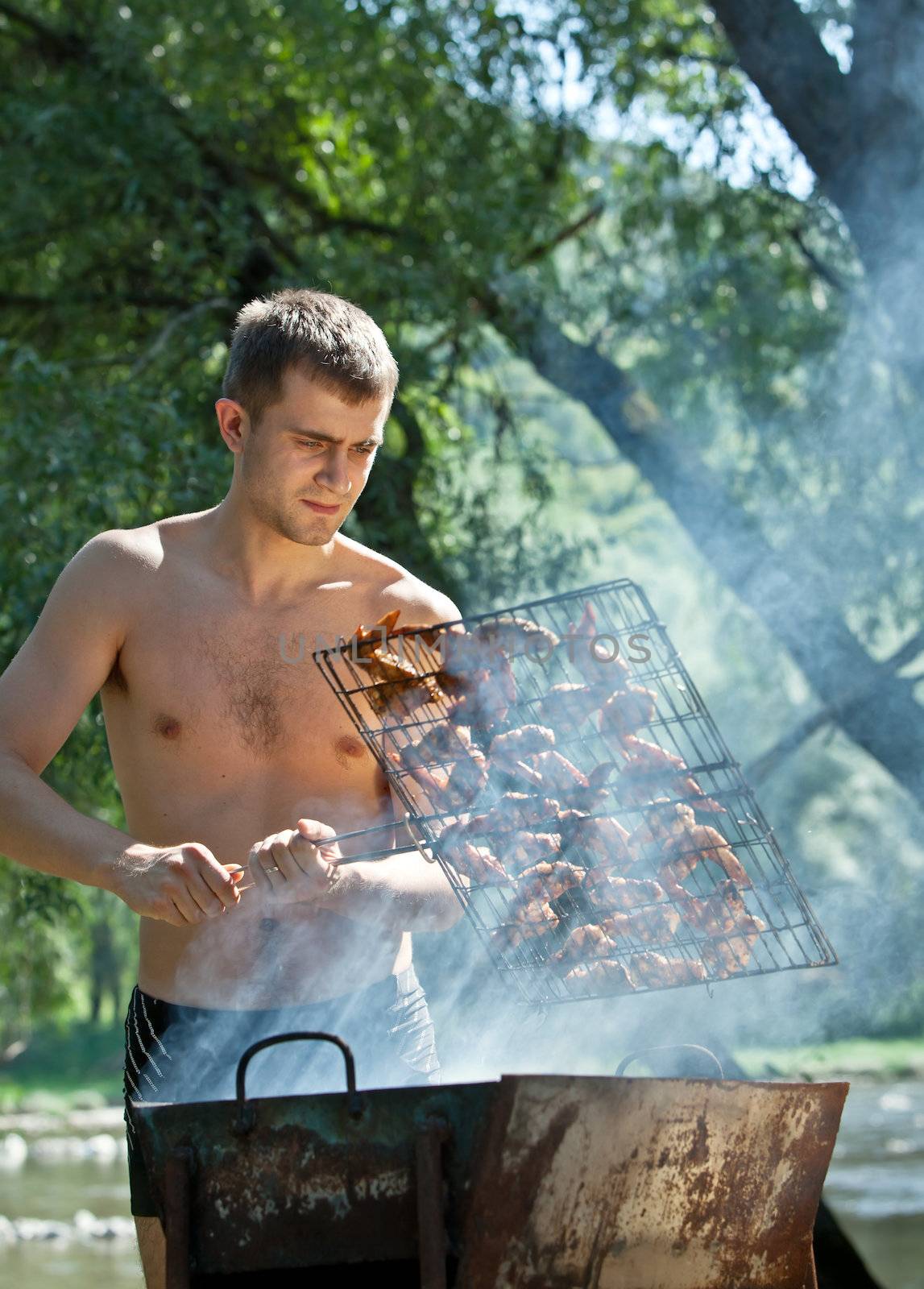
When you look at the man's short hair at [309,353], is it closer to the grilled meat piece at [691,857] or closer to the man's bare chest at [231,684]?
the man's bare chest at [231,684]

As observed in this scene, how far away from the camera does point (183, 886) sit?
2.24 metres

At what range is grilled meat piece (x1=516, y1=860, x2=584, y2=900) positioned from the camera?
241cm

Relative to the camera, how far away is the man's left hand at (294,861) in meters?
2.26

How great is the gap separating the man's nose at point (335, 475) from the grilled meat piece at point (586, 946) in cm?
91

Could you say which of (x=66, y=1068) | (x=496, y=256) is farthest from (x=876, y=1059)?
(x=496, y=256)

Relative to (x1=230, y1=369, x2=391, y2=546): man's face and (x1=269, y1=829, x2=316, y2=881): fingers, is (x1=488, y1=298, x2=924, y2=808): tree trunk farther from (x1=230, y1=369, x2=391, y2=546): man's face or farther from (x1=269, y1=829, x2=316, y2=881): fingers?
(x1=269, y1=829, x2=316, y2=881): fingers

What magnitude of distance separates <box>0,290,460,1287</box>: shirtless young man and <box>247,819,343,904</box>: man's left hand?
221 mm

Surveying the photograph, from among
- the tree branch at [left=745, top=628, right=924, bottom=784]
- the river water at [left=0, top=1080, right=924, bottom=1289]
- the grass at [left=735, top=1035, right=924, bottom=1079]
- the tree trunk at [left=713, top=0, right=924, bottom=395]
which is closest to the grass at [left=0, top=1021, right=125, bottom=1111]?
the river water at [left=0, top=1080, right=924, bottom=1289]

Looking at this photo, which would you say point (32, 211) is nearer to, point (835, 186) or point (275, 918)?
point (835, 186)

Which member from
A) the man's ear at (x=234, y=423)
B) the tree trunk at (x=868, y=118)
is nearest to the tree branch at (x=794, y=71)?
the tree trunk at (x=868, y=118)

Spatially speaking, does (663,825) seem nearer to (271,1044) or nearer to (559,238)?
(271,1044)

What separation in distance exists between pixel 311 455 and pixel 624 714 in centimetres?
77

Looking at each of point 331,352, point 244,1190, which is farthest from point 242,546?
point 244,1190

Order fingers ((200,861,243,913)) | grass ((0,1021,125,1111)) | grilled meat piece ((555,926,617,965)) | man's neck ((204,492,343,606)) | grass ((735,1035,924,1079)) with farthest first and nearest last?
1. grass ((0,1021,125,1111))
2. grass ((735,1035,924,1079))
3. man's neck ((204,492,343,606))
4. grilled meat piece ((555,926,617,965))
5. fingers ((200,861,243,913))
